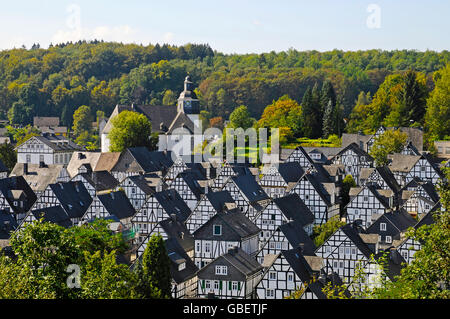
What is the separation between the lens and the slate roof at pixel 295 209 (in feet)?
158

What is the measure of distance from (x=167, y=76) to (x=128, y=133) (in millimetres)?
61236

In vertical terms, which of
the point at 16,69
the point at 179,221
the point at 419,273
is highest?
the point at 16,69

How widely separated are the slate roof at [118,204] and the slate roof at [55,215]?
2.68m

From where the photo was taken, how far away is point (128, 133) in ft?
270

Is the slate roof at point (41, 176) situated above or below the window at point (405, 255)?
above

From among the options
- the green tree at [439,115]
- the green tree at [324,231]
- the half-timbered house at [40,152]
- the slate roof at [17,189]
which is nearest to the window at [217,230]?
the green tree at [324,231]

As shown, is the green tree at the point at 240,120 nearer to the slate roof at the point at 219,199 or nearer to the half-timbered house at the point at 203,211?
the slate roof at the point at 219,199

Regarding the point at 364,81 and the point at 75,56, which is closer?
the point at 364,81

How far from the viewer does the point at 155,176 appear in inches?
2483

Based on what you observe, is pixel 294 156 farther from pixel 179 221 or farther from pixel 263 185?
pixel 179 221

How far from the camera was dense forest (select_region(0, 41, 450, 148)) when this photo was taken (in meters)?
128

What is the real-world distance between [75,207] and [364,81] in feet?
274

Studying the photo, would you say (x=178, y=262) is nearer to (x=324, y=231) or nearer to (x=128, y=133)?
(x=324, y=231)

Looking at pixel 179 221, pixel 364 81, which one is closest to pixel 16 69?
pixel 364 81
